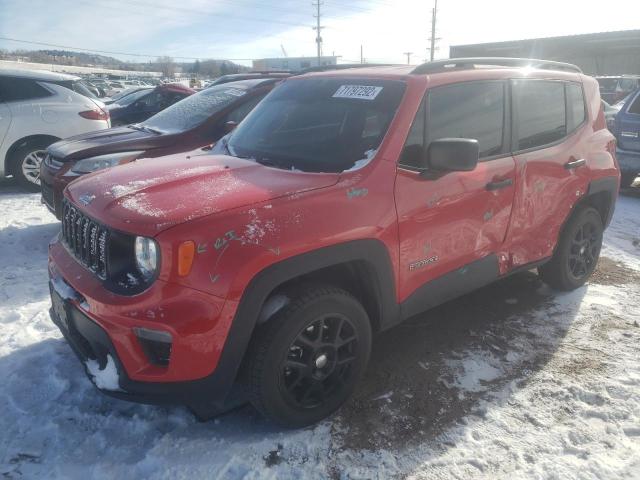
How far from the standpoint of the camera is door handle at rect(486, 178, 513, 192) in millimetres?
3166

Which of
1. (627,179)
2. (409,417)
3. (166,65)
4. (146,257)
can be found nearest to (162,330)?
(146,257)

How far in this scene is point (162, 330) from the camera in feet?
6.97

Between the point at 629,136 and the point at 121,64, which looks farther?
the point at 121,64

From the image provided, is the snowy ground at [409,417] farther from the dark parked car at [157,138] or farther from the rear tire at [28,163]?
the rear tire at [28,163]

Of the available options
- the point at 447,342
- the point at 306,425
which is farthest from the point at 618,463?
the point at 306,425

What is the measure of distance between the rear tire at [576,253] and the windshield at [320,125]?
2082mm

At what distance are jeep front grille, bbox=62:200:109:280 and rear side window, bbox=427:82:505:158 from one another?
6.11 ft

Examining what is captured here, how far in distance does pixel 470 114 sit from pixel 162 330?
2263 mm

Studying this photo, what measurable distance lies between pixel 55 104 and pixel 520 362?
7.19m

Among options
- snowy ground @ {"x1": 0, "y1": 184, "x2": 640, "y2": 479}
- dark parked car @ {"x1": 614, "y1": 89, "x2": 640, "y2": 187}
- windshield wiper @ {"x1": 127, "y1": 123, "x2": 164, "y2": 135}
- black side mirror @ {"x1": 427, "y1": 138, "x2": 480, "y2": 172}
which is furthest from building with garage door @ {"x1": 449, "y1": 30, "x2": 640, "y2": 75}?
black side mirror @ {"x1": 427, "y1": 138, "x2": 480, "y2": 172}

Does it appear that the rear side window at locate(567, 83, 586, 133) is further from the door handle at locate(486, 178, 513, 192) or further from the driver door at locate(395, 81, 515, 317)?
the door handle at locate(486, 178, 513, 192)

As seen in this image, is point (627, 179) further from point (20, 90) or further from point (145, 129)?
point (20, 90)

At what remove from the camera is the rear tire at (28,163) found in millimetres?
7266

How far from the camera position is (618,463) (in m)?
2.40
